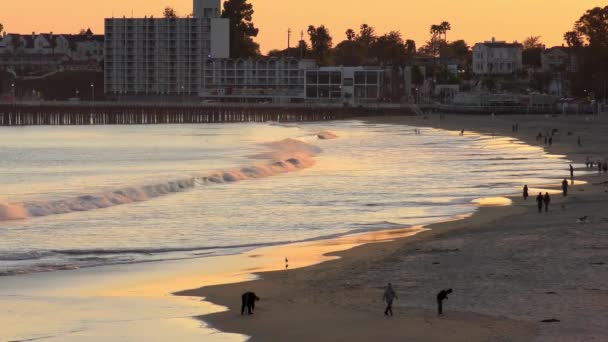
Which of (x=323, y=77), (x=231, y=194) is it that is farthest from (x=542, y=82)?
(x=231, y=194)

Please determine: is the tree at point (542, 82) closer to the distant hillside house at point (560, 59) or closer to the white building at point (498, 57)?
the distant hillside house at point (560, 59)

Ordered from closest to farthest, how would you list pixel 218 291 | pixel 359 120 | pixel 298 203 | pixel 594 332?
1. pixel 594 332
2. pixel 218 291
3. pixel 298 203
4. pixel 359 120

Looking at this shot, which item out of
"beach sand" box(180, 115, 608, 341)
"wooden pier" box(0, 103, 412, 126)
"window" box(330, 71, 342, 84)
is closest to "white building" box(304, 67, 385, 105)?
"window" box(330, 71, 342, 84)

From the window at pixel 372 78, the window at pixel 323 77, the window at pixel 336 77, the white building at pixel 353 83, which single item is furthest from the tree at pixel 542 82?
the window at pixel 323 77

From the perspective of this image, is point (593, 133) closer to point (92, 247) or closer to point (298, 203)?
point (298, 203)

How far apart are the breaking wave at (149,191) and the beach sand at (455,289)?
1490 cm

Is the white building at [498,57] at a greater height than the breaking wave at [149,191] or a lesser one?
greater

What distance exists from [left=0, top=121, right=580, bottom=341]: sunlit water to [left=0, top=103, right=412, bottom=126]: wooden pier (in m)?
71.9

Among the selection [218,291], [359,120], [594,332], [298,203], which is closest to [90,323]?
[218,291]

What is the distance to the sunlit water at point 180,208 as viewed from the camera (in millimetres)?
22469

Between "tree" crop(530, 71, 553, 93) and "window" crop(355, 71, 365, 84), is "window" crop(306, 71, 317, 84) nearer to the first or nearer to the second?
"window" crop(355, 71, 365, 84)

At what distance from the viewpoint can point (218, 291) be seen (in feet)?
79.3

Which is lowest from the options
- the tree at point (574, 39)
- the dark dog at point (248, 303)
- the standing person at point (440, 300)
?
the dark dog at point (248, 303)

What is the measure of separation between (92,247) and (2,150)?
215 feet
